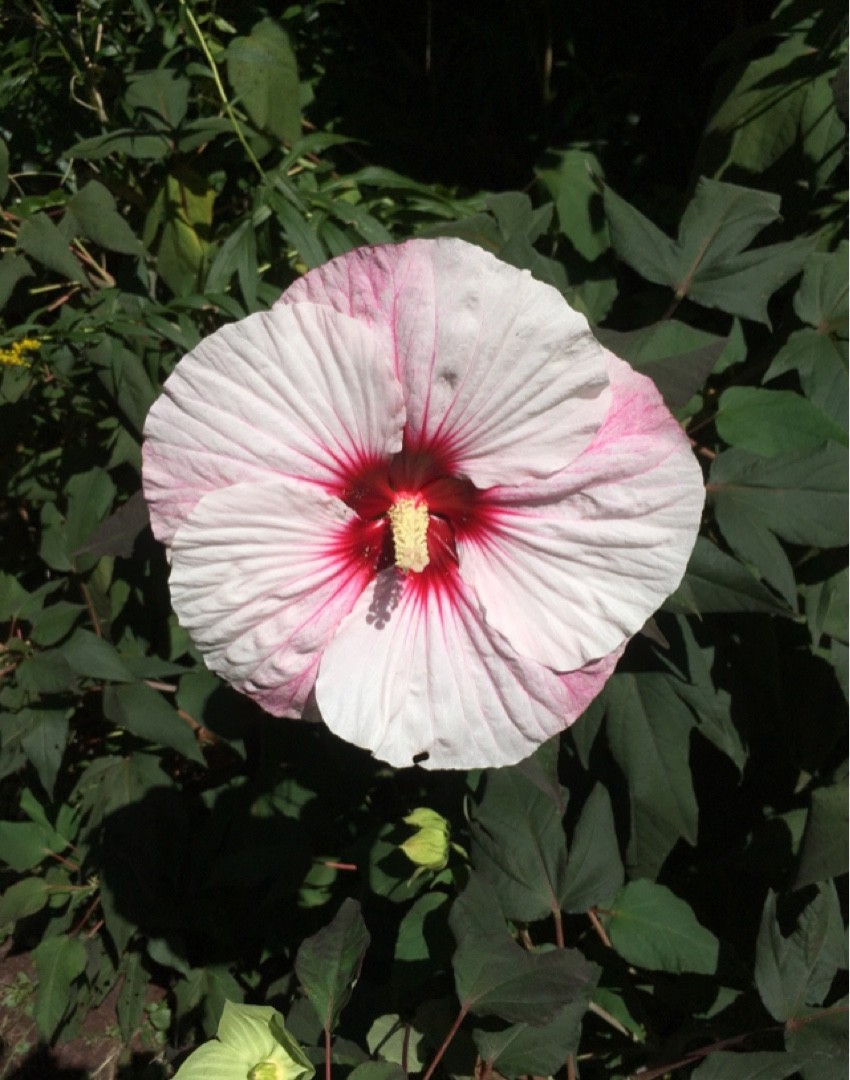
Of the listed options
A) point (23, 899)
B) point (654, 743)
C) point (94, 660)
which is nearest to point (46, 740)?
point (94, 660)

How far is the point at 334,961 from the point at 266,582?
41 centimetres

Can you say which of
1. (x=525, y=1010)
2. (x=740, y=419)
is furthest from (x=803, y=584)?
(x=525, y=1010)

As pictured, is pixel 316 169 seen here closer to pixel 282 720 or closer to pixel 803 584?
pixel 282 720

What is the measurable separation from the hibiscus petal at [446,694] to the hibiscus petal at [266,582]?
4cm

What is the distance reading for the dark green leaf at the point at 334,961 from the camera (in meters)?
0.99

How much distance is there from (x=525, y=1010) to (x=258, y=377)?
70cm

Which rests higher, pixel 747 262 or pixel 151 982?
pixel 747 262

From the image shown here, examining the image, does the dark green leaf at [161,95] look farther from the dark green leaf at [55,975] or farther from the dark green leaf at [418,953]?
the dark green leaf at [55,975]

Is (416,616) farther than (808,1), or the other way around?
(808,1)

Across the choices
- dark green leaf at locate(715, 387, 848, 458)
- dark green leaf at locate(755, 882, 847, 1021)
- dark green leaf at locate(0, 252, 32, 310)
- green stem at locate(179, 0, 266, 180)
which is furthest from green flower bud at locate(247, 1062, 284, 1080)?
green stem at locate(179, 0, 266, 180)

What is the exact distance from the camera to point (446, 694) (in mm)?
960

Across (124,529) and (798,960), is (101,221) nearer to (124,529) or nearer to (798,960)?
(124,529)

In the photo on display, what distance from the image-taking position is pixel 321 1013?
0.98 metres

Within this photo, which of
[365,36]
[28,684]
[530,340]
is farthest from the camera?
[365,36]
